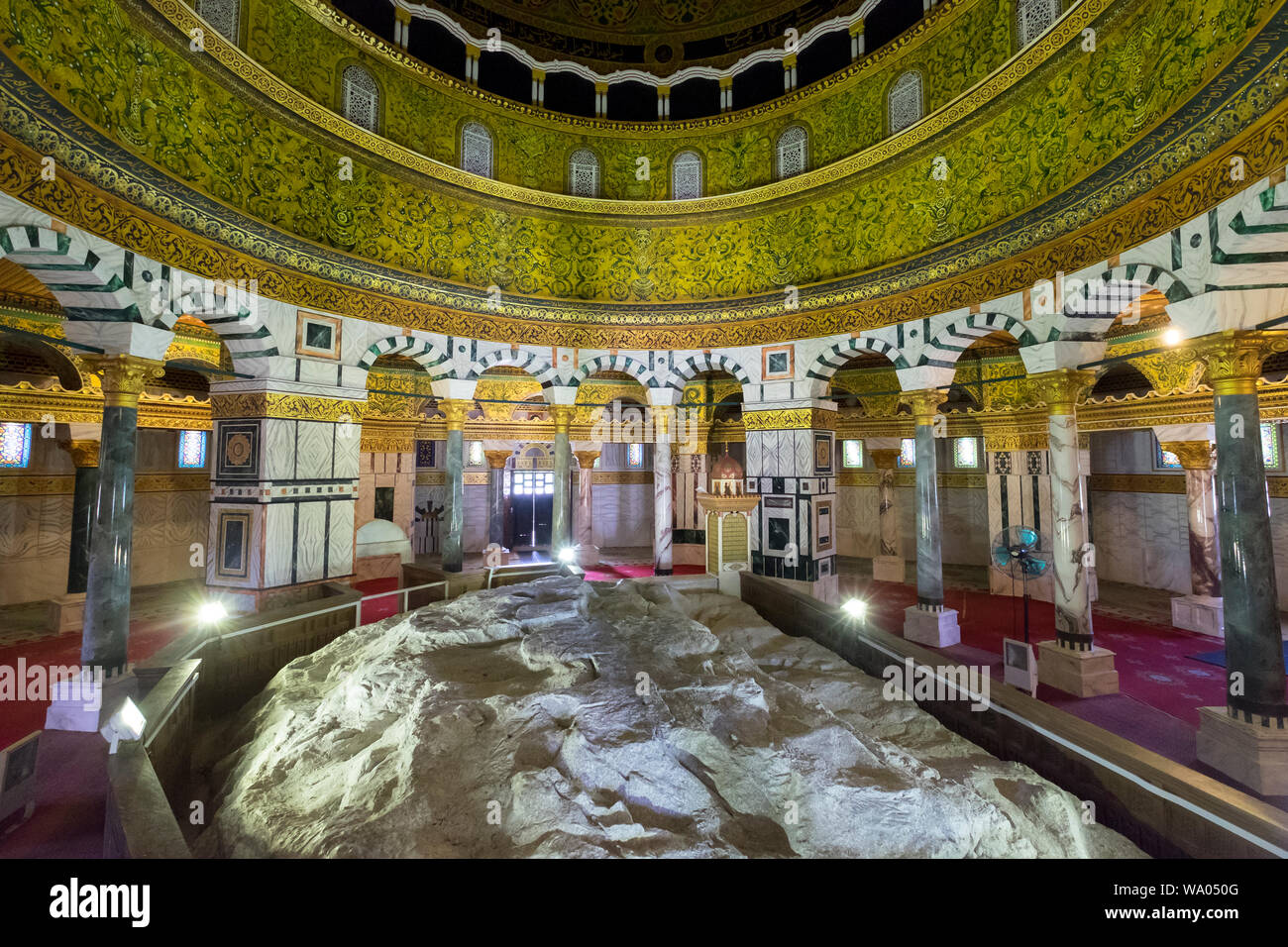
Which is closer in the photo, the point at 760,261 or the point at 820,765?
the point at 820,765

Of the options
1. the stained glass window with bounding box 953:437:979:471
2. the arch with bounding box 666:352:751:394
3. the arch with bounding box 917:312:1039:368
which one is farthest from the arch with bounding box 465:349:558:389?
the stained glass window with bounding box 953:437:979:471

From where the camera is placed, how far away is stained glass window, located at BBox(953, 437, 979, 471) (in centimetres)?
1539

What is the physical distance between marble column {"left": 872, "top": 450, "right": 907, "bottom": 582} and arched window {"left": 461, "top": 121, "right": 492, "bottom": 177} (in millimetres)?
11236

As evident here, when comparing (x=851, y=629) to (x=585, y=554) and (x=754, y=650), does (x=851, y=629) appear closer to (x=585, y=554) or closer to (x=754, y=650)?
(x=754, y=650)

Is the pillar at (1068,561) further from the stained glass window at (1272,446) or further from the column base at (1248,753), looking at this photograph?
the stained glass window at (1272,446)

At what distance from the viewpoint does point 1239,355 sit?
4988 mm

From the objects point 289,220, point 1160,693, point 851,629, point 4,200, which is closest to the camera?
point 4,200

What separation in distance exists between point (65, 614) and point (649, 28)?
591 inches

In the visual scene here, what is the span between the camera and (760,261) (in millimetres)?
10672

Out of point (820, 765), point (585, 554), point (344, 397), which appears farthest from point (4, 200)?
point (585, 554)

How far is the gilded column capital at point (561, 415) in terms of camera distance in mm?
11180

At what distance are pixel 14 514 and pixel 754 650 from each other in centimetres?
1414

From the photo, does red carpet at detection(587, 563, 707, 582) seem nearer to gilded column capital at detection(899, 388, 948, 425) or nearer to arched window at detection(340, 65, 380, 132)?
gilded column capital at detection(899, 388, 948, 425)

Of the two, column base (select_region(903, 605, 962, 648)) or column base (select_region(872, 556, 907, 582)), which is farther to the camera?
column base (select_region(872, 556, 907, 582))
